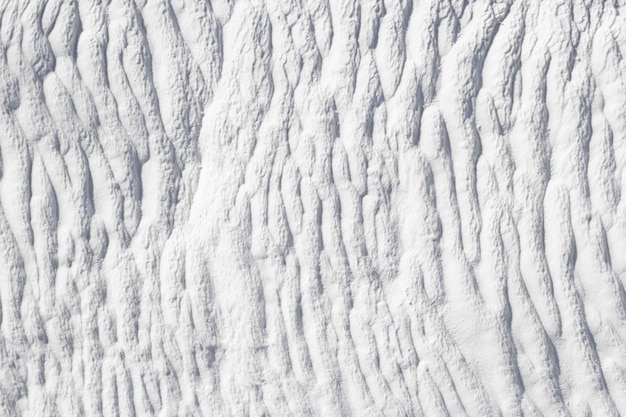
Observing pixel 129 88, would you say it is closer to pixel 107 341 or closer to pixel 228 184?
pixel 228 184

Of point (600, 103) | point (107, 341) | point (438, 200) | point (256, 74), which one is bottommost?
point (107, 341)

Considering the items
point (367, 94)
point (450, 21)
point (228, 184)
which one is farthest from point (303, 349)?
point (450, 21)

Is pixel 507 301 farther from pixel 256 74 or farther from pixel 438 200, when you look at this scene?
pixel 256 74

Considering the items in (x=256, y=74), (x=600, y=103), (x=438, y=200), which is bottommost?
(x=438, y=200)

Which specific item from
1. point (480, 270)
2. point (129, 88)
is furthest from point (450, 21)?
point (129, 88)

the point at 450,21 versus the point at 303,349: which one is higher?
the point at 450,21

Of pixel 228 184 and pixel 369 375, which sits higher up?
pixel 228 184
